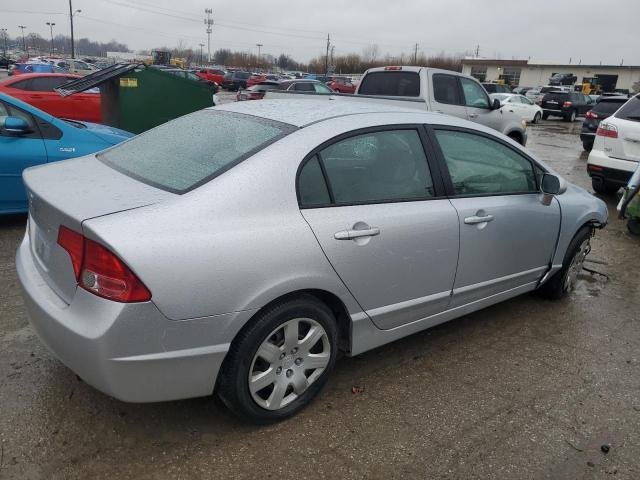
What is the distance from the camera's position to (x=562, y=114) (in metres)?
27.4

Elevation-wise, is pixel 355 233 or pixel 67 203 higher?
pixel 67 203

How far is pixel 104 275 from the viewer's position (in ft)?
6.73

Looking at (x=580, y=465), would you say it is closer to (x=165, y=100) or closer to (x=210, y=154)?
(x=210, y=154)

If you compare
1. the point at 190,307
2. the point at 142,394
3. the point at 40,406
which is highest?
the point at 190,307

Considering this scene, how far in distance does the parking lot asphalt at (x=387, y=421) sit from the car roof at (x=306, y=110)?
1472 mm

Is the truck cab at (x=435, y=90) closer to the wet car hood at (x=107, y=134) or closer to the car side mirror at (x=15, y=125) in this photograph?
the wet car hood at (x=107, y=134)

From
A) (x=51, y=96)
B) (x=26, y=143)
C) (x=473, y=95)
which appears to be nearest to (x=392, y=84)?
(x=473, y=95)

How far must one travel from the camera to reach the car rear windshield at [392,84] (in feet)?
28.2

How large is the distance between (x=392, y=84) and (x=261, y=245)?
7.19m

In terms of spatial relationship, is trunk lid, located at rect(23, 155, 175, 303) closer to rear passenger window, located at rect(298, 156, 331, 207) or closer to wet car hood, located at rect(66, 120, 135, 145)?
rear passenger window, located at rect(298, 156, 331, 207)

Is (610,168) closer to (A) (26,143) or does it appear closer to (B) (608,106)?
(B) (608,106)

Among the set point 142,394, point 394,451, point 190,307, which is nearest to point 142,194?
point 190,307

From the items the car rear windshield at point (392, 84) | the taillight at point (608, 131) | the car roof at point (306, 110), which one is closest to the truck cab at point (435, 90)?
the car rear windshield at point (392, 84)

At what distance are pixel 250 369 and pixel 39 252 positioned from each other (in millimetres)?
1169
